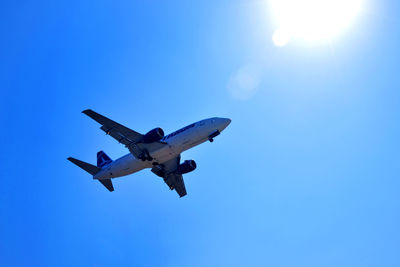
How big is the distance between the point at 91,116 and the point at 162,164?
15.1m

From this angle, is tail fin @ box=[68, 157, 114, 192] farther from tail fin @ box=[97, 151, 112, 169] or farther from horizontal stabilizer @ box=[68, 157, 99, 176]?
tail fin @ box=[97, 151, 112, 169]

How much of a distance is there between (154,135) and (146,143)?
1.87 metres

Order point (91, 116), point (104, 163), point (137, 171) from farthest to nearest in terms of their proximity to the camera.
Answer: point (104, 163), point (137, 171), point (91, 116)

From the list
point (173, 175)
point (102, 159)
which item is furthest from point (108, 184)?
point (173, 175)

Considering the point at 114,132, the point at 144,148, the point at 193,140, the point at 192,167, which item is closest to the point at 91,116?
the point at 114,132

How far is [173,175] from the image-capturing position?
6372 cm

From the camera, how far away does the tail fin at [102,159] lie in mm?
63150

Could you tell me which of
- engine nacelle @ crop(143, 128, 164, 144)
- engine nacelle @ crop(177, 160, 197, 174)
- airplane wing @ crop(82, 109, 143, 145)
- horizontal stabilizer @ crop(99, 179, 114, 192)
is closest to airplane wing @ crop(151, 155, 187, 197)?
engine nacelle @ crop(177, 160, 197, 174)

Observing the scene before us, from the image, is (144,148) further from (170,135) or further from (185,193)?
(185,193)

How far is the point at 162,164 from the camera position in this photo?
61.6 meters

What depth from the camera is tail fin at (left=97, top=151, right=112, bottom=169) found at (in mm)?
63150

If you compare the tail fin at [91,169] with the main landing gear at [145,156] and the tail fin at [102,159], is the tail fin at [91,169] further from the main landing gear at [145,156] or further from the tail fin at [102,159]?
the main landing gear at [145,156]

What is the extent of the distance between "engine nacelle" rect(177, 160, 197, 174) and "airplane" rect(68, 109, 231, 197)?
3.01m

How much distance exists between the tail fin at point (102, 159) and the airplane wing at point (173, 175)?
7.71m
